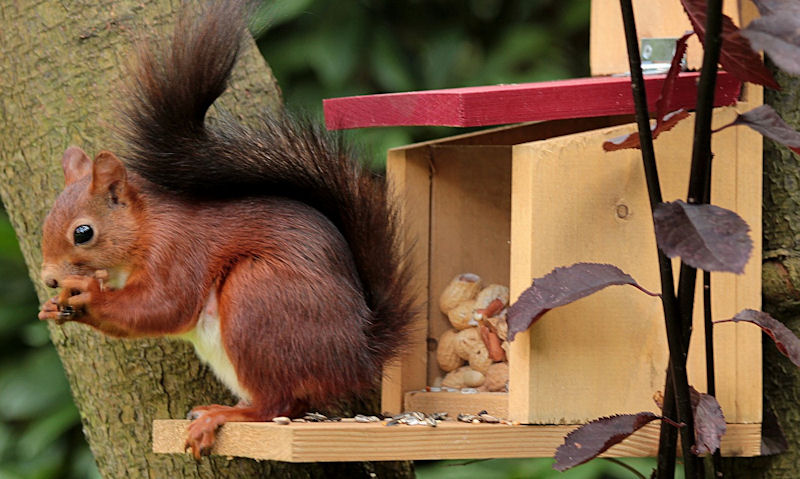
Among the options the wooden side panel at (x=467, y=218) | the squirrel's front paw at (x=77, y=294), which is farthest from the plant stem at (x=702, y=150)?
the squirrel's front paw at (x=77, y=294)

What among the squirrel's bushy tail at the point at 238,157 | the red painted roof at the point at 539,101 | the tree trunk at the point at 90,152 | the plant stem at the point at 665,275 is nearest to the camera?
the plant stem at the point at 665,275

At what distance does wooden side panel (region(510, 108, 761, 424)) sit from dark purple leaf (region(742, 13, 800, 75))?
349 millimetres

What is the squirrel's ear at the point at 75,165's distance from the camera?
142cm

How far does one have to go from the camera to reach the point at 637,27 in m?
1.52

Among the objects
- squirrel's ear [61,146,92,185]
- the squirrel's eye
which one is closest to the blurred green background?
squirrel's ear [61,146,92,185]

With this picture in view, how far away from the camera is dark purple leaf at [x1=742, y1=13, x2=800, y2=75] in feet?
3.03

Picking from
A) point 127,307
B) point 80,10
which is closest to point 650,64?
point 127,307

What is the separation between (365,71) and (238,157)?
1103 mm

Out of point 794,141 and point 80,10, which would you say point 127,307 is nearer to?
point 80,10

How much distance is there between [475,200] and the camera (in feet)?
5.42

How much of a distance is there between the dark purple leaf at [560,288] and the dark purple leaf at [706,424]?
0.13 m

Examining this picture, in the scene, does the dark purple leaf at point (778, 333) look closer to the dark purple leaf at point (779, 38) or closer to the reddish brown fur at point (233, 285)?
the dark purple leaf at point (779, 38)

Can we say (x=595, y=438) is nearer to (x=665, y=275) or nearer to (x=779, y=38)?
(x=665, y=275)

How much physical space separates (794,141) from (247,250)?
641 mm
